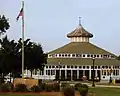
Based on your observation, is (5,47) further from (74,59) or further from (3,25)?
(74,59)

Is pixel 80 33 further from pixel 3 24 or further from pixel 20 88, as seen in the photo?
pixel 20 88

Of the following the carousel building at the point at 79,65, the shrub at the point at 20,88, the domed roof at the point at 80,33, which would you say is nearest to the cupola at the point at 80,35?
the domed roof at the point at 80,33

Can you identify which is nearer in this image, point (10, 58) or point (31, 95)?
point (31, 95)

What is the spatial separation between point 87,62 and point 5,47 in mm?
60640

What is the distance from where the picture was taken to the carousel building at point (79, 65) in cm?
11588

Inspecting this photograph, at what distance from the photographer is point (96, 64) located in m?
117

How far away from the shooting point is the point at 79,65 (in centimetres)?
11612

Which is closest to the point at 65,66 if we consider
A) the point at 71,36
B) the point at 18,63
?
the point at 71,36

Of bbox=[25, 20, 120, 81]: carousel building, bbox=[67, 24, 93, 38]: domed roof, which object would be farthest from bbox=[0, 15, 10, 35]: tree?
bbox=[67, 24, 93, 38]: domed roof

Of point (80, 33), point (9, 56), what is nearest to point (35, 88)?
point (9, 56)

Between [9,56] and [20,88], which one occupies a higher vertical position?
[9,56]

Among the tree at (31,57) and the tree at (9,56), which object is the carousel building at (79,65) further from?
the tree at (9,56)

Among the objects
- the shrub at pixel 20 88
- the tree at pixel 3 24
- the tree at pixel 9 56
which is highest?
the tree at pixel 3 24

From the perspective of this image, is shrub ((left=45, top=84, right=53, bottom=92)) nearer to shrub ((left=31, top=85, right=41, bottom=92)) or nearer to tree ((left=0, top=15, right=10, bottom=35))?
shrub ((left=31, top=85, right=41, bottom=92))
